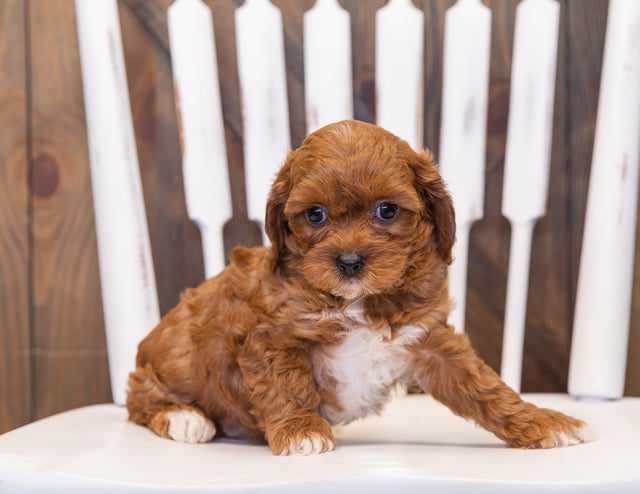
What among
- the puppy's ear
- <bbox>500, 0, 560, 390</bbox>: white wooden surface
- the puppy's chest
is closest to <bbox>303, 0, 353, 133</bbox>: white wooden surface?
<bbox>500, 0, 560, 390</bbox>: white wooden surface

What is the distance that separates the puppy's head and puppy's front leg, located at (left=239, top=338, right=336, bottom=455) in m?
0.16

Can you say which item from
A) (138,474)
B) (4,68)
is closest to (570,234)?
(138,474)

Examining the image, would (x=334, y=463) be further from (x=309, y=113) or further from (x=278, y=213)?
(x=309, y=113)

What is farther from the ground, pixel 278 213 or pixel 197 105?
pixel 197 105

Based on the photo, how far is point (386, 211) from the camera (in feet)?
4.19

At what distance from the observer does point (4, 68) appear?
2125mm

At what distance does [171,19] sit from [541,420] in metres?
1.24

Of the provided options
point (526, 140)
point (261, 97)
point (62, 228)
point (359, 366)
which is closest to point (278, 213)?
point (359, 366)

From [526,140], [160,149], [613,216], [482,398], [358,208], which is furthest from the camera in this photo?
[160,149]

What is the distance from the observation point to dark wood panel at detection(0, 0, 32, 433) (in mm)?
2119

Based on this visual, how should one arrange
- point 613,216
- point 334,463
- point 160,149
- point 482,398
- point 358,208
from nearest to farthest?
point 334,463
point 358,208
point 482,398
point 613,216
point 160,149

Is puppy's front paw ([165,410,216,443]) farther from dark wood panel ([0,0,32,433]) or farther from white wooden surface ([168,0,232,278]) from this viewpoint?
dark wood panel ([0,0,32,433])

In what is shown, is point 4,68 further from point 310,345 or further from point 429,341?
point 429,341

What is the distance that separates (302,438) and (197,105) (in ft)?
3.01
